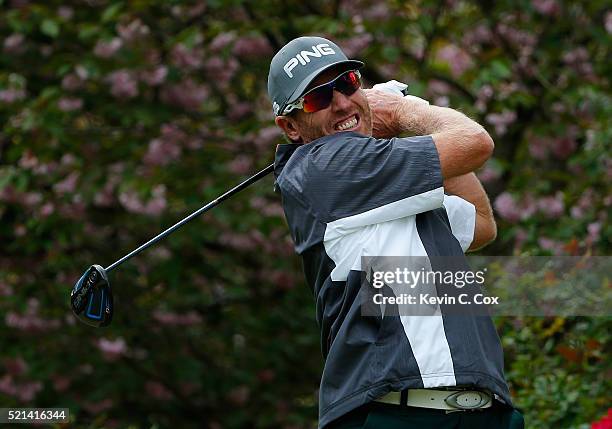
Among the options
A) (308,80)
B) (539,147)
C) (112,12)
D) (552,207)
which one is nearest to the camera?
(308,80)

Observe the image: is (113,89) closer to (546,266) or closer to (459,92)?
(459,92)

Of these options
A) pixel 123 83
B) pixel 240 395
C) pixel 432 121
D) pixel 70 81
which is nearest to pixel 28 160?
pixel 70 81

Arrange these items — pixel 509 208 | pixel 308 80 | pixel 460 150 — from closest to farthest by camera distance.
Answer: pixel 460 150
pixel 308 80
pixel 509 208

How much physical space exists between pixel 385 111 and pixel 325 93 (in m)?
0.24

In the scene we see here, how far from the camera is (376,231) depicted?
8.54 ft

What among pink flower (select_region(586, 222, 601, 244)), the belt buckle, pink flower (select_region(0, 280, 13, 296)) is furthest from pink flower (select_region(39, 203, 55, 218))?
the belt buckle

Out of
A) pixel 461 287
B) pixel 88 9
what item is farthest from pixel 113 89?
pixel 461 287

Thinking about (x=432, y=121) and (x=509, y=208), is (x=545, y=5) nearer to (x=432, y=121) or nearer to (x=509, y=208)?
(x=509, y=208)

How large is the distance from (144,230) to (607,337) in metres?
3.28

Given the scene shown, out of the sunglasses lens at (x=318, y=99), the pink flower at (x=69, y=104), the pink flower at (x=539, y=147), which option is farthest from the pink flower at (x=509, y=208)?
the sunglasses lens at (x=318, y=99)

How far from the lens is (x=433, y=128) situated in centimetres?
275

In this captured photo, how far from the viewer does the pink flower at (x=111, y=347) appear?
6.77m

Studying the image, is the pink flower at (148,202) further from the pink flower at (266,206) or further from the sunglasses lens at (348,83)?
the sunglasses lens at (348,83)

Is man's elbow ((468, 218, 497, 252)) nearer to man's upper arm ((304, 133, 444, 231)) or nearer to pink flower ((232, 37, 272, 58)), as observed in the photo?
man's upper arm ((304, 133, 444, 231))
